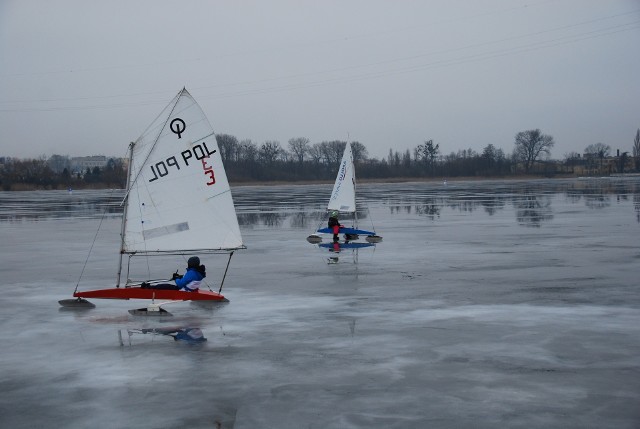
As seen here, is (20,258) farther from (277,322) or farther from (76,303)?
(277,322)

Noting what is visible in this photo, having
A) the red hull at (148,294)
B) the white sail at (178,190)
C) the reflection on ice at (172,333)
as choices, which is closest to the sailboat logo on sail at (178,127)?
the white sail at (178,190)

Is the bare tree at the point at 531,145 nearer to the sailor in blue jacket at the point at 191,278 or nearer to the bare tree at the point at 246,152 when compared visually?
the bare tree at the point at 246,152

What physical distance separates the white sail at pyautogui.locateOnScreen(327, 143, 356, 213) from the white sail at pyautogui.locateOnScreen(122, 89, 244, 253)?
661 inches

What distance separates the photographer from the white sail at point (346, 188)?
33.7 metres

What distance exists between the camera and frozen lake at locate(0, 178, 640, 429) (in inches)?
354

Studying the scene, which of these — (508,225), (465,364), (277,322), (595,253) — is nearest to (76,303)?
(277,322)

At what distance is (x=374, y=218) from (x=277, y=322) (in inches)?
1100

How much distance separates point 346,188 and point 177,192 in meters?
17.7

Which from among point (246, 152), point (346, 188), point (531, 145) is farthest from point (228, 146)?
point (346, 188)

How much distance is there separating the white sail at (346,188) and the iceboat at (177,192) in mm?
16798

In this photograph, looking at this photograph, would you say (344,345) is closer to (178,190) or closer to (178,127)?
(178,190)

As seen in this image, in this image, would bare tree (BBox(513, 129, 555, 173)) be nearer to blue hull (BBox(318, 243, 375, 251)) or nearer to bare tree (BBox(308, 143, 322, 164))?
bare tree (BBox(308, 143, 322, 164))

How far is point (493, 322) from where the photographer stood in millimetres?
13742

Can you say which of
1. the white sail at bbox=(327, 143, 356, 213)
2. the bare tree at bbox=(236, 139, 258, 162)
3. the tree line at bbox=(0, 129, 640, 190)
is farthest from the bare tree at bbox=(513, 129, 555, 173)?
the white sail at bbox=(327, 143, 356, 213)
